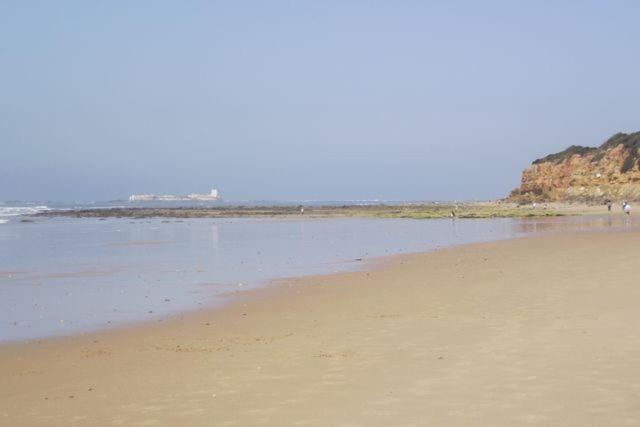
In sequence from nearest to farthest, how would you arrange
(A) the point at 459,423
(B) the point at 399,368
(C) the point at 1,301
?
1. (A) the point at 459,423
2. (B) the point at 399,368
3. (C) the point at 1,301

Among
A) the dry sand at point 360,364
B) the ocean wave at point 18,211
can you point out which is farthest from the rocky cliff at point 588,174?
the ocean wave at point 18,211

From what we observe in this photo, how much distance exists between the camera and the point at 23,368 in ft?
26.2

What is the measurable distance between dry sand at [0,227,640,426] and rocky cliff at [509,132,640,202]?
5898cm

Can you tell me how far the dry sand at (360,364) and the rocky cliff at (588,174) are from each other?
2322 inches

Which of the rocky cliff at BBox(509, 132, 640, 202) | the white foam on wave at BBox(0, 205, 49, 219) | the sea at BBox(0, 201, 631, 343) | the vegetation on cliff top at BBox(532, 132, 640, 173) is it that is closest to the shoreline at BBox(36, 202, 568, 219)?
the white foam on wave at BBox(0, 205, 49, 219)

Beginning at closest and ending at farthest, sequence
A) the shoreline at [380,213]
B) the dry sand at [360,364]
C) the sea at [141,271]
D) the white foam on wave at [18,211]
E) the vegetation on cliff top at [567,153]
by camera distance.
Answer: the dry sand at [360,364] → the sea at [141,271] → the shoreline at [380,213] → the white foam on wave at [18,211] → the vegetation on cliff top at [567,153]

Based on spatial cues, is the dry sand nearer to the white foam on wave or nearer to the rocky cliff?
the rocky cliff

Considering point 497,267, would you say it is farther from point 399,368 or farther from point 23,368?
point 23,368

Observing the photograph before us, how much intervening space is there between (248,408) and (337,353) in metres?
2.25

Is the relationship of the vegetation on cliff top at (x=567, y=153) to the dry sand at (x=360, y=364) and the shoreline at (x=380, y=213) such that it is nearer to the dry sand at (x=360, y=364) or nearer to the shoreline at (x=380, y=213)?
the shoreline at (x=380, y=213)

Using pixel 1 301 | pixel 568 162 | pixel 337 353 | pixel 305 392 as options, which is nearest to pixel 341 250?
pixel 1 301

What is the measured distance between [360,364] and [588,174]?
246ft

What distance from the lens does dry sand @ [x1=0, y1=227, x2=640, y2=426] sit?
5891 millimetres

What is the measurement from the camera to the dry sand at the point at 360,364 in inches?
232
